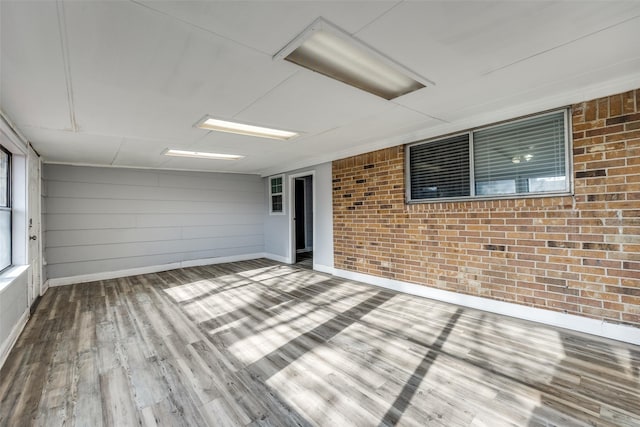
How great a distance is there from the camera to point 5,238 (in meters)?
3.34

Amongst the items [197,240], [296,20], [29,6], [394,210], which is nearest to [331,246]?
[394,210]

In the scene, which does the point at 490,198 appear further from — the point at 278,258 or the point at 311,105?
the point at 278,258

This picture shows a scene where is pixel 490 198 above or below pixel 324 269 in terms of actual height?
above

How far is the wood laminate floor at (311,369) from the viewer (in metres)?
1.81

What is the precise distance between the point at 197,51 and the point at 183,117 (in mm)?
1435

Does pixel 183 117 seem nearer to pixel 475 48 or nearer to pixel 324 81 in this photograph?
pixel 324 81

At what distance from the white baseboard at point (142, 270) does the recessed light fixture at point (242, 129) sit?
4.08m

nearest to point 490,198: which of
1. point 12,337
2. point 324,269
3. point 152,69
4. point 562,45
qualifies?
point 562,45

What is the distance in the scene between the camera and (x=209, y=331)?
308cm

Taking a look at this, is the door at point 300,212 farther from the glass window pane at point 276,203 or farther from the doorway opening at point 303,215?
the glass window pane at point 276,203

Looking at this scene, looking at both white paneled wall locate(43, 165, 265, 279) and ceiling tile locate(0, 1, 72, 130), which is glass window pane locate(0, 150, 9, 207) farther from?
white paneled wall locate(43, 165, 265, 279)

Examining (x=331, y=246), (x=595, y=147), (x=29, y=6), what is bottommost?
Result: (x=331, y=246)

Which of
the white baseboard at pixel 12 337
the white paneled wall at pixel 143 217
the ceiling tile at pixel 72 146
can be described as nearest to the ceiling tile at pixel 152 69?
the ceiling tile at pixel 72 146

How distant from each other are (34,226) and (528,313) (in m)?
6.59
